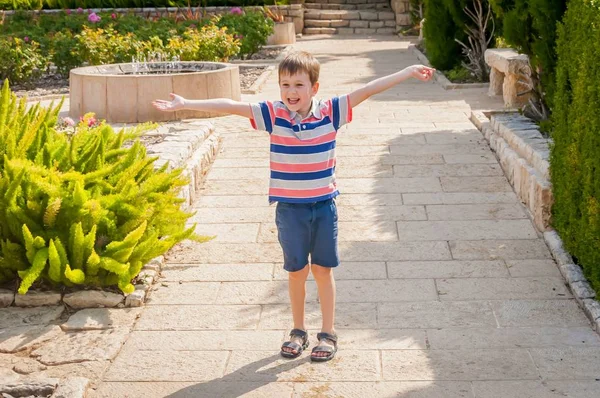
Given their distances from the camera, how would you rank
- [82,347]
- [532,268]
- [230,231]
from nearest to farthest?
1. [82,347]
2. [532,268]
3. [230,231]

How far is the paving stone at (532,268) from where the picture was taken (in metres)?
5.99

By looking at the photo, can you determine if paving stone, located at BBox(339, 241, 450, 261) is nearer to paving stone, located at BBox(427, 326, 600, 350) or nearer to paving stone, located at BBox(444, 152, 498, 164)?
paving stone, located at BBox(427, 326, 600, 350)

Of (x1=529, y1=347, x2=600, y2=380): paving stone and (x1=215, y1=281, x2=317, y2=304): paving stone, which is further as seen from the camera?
(x1=215, y1=281, x2=317, y2=304): paving stone

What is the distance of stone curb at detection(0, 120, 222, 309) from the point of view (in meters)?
5.53

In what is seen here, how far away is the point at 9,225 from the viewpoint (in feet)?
18.1

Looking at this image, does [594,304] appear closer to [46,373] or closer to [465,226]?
[465,226]

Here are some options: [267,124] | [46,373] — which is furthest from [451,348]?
[46,373]

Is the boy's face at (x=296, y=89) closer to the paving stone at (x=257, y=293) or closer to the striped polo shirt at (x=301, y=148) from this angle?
the striped polo shirt at (x=301, y=148)

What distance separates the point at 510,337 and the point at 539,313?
42 centimetres

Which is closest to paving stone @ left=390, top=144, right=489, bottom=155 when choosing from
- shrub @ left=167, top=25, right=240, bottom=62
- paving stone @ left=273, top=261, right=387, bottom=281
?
paving stone @ left=273, top=261, right=387, bottom=281

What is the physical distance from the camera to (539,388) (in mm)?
4367

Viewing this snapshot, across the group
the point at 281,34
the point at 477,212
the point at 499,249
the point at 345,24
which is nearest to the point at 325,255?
the point at 499,249

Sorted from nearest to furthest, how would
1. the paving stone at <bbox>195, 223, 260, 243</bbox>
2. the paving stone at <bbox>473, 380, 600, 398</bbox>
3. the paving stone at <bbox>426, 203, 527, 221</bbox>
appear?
the paving stone at <bbox>473, 380, 600, 398</bbox> → the paving stone at <bbox>195, 223, 260, 243</bbox> → the paving stone at <bbox>426, 203, 527, 221</bbox>

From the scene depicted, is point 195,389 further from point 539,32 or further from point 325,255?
point 539,32
